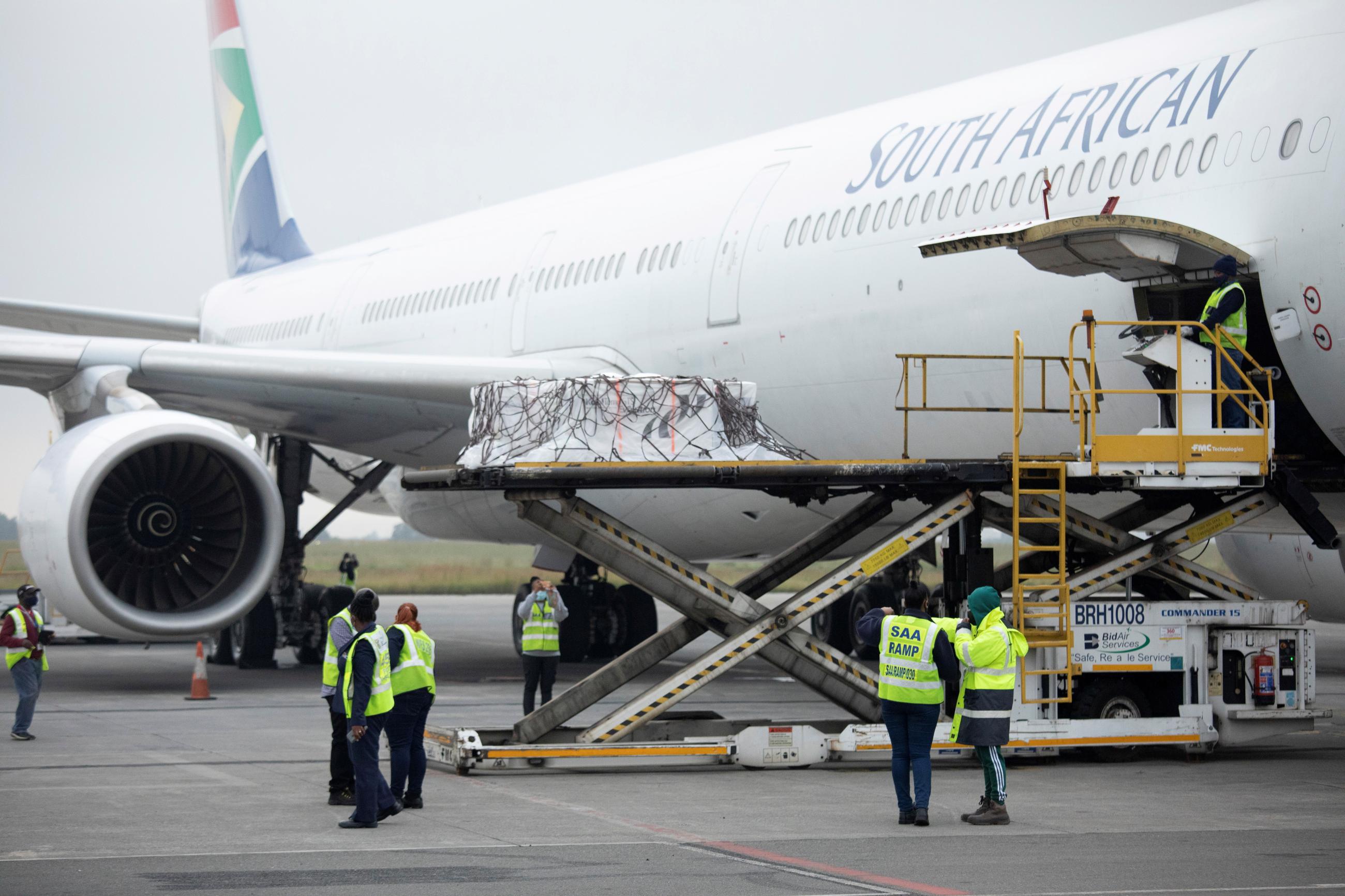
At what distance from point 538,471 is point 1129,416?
11.4 ft

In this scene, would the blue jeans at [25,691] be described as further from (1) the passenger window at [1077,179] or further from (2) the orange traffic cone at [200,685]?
(1) the passenger window at [1077,179]

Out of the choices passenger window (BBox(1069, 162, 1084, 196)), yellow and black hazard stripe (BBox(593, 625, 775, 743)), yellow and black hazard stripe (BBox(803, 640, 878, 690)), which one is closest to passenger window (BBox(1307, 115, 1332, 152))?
passenger window (BBox(1069, 162, 1084, 196))

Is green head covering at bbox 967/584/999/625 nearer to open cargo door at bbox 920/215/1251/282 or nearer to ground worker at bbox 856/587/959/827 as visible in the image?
ground worker at bbox 856/587/959/827

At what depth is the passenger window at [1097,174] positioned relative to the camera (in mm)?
10266

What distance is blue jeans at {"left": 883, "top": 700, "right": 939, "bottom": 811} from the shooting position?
26.2 feet

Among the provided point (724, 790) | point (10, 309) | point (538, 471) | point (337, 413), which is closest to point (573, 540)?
point (538, 471)

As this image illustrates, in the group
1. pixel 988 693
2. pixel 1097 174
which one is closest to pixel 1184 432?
pixel 1097 174

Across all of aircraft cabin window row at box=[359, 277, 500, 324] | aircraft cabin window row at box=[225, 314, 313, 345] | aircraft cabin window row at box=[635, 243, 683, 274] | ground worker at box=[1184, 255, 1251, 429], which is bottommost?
ground worker at box=[1184, 255, 1251, 429]

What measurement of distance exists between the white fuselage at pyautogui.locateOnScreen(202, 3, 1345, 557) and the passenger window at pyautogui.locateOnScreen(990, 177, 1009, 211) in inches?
0.7

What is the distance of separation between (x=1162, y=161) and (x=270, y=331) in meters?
14.8

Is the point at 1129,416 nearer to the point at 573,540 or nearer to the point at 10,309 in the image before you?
the point at 573,540

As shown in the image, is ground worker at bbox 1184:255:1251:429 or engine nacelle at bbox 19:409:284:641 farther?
engine nacelle at bbox 19:409:284:641

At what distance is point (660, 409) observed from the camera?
10.3m

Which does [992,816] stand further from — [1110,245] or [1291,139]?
[1291,139]
